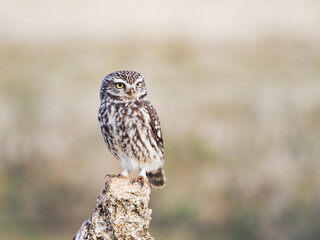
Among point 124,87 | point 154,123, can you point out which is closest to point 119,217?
point 124,87

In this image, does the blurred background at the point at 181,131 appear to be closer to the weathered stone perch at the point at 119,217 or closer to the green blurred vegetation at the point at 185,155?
the green blurred vegetation at the point at 185,155

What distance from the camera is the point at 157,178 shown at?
5.44 metres

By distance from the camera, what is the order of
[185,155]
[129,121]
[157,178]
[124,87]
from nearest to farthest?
[124,87] → [129,121] → [157,178] → [185,155]

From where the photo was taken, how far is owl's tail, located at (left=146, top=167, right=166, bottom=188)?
5.41 m

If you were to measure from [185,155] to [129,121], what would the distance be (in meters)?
4.00

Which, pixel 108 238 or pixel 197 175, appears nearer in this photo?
pixel 108 238

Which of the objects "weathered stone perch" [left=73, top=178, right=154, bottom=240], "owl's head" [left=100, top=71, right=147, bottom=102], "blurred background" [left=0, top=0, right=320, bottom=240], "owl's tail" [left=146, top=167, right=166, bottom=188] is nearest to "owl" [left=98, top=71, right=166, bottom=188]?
"owl's head" [left=100, top=71, right=147, bottom=102]

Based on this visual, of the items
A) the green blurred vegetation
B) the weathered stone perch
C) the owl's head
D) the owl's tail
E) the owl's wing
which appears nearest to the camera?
the weathered stone perch

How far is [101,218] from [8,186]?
5.62 m

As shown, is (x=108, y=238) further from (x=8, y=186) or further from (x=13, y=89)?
(x=13, y=89)

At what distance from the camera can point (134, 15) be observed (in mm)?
12008

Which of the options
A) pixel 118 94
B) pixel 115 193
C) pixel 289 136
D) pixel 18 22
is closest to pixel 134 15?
pixel 18 22

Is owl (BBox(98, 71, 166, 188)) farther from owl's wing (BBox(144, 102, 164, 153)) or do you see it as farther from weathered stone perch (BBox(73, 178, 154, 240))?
weathered stone perch (BBox(73, 178, 154, 240))

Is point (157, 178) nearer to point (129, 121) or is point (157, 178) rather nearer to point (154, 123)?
point (154, 123)
